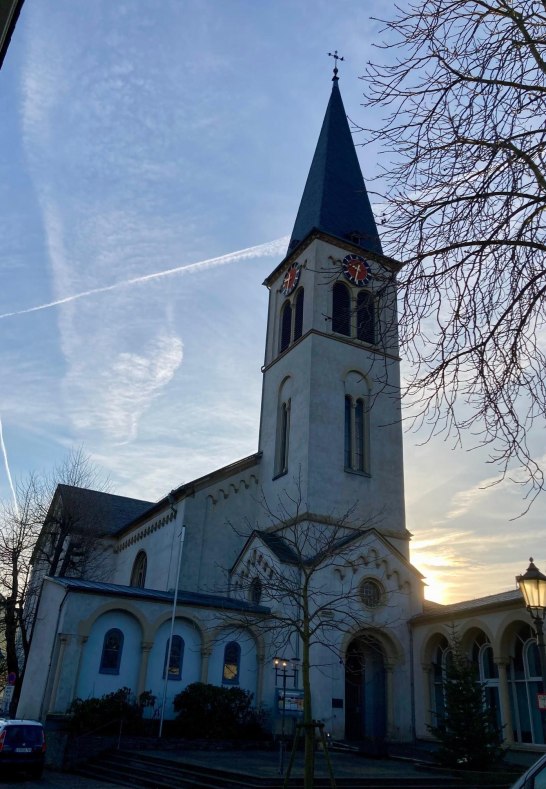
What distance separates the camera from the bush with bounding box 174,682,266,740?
19861 millimetres

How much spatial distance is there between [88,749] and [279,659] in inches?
233

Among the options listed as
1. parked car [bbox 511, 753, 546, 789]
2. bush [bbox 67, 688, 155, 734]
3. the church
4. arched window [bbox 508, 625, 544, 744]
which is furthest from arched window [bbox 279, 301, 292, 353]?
parked car [bbox 511, 753, 546, 789]

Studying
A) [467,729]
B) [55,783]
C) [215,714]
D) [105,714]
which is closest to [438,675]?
Result: [467,729]

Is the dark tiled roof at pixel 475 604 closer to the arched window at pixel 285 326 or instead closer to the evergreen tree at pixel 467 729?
the evergreen tree at pixel 467 729

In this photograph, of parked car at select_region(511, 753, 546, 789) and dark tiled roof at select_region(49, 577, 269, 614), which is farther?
dark tiled roof at select_region(49, 577, 269, 614)

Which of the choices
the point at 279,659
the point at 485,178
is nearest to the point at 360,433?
the point at 279,659

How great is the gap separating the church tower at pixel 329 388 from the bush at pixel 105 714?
31.3 feet

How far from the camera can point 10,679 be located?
82.6 feet

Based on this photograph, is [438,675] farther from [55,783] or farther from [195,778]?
[55,783]

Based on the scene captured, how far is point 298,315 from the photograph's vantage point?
31.1 metres

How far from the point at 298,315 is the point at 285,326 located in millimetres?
1359

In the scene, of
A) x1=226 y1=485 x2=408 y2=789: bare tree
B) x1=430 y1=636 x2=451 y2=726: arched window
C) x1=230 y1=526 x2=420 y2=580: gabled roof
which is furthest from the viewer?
x1=230 y1=526 x2=420 y2=580: gabled roof

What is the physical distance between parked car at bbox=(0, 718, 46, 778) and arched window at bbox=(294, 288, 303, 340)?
19.4m

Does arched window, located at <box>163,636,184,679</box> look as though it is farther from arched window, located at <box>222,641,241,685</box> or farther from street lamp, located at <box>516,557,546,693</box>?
street lamp, located at <box>516,557,546,693</box>
